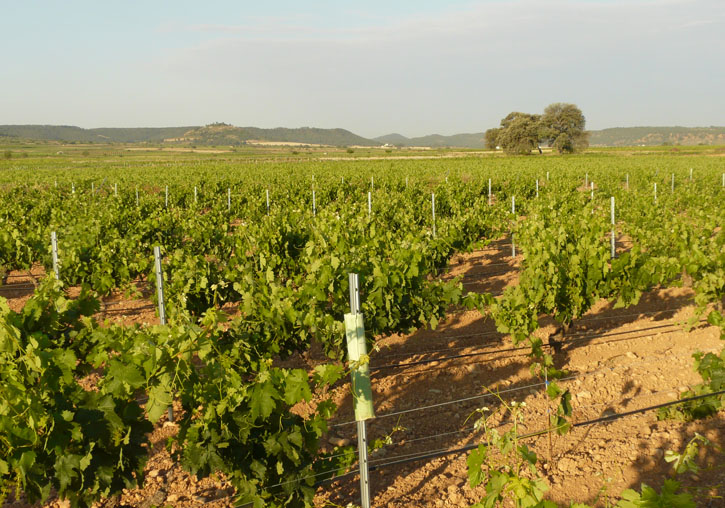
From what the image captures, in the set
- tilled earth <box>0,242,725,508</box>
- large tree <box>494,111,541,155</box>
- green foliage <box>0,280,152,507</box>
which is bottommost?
tilled earth <box>0,242,725,508</box>

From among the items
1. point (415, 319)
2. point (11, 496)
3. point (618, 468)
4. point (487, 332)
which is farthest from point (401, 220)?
point (11, 496)

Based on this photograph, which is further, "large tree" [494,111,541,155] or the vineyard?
→ "large tree" [494,111,541,155]

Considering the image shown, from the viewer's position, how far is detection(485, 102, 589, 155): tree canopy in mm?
63031

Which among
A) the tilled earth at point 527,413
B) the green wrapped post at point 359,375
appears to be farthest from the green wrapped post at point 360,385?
the tilled earth at point 527,413

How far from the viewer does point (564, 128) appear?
65.4 m

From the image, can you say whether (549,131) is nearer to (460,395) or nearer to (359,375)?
(460,395)

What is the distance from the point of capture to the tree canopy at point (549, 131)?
63.0 metres

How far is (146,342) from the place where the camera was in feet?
10.3

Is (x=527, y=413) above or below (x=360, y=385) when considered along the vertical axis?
below

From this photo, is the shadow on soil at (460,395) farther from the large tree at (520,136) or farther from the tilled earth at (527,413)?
the large tree at (520,136)

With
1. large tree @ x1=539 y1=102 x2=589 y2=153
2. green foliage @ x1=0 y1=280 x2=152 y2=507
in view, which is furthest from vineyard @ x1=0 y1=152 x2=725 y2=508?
large tree @ x1=539 y1=102 x2=589 y2=153

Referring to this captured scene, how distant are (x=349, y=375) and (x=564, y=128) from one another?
66.4 metres

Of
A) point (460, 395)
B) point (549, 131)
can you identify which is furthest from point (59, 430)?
point (549, 131)

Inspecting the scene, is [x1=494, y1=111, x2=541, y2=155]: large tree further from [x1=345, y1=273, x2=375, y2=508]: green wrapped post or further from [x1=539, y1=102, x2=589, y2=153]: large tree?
[x1=345, y1=273, x2=375, y2=508]: green wrapped post
